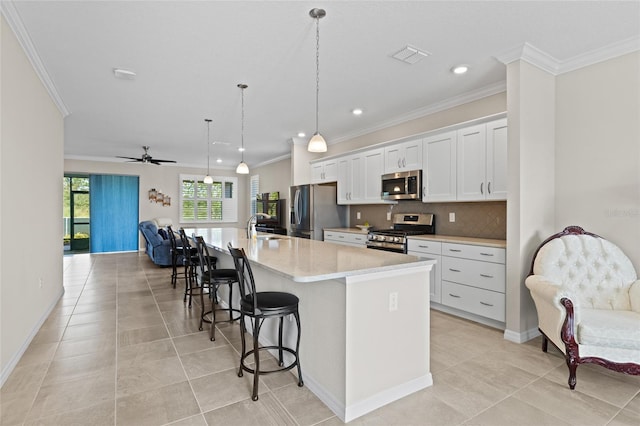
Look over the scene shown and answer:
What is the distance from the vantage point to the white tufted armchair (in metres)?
2.33

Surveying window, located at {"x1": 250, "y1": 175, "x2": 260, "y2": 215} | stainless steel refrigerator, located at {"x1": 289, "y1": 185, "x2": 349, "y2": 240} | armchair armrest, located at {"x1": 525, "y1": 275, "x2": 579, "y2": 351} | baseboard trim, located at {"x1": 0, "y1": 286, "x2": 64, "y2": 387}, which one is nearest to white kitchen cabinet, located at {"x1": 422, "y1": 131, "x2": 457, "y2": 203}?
armchair armrest, located at {"x1": 525, "y1": 275, "x2": 579, "y2": 351}

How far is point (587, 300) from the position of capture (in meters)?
2.86

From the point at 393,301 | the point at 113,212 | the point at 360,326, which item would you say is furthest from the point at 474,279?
the point at 113,212

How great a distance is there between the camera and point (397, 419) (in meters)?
1.97

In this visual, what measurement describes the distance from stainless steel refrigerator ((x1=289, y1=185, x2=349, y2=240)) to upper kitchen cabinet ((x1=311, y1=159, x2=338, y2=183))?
210 millimetres

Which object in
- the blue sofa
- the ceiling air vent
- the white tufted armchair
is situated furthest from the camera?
the blue sofa

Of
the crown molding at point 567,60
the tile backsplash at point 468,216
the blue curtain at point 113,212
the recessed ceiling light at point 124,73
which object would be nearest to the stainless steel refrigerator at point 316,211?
the tile backsplash at point 468,216

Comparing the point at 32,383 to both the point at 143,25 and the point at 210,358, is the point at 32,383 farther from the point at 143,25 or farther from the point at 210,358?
the point at 143,25

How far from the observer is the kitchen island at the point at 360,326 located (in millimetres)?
1995

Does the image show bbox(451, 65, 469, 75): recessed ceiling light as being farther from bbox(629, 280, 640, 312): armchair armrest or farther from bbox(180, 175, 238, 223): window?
bbox(180, 175, 238, 223): window

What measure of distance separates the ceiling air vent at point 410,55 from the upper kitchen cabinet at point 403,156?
1411 millimetres

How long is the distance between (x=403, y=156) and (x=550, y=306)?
2.70 meters

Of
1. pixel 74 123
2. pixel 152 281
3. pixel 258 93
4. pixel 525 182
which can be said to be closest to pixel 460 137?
pixel 525 182

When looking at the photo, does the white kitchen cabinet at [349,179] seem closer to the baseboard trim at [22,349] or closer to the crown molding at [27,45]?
the crown molding at [27,45]
